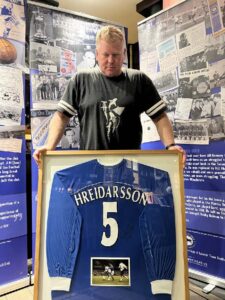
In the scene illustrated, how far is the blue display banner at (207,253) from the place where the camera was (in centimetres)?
176

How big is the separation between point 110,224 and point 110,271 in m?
0.18

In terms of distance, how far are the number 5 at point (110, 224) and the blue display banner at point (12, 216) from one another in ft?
2.88

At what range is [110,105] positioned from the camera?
1.42 m

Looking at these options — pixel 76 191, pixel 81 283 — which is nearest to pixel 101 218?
pixel 76 191

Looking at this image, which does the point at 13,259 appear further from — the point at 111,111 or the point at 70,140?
the point at 111,111

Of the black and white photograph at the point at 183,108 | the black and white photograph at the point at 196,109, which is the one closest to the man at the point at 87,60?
the black and white photograph at the point at 183,108

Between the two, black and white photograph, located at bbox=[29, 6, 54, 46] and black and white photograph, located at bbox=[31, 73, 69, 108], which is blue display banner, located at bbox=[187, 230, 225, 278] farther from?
black and white photograph, located at bbox=[29, 6, 54, 46]

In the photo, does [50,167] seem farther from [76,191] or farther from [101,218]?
[101,218]

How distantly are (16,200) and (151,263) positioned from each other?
105 cm

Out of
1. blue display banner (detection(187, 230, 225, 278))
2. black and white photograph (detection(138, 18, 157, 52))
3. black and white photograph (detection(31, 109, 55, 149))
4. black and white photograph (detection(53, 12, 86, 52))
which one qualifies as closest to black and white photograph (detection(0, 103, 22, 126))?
black and white photograph (detection(31, 109, 55, 149))

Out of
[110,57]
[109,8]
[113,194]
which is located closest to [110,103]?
[110,57]

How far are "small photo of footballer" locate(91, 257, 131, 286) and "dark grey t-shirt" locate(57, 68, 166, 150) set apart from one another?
1.74 ft

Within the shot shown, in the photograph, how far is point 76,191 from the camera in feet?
3.98

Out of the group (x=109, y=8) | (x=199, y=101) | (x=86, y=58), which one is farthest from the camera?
(x=109, y=8)
